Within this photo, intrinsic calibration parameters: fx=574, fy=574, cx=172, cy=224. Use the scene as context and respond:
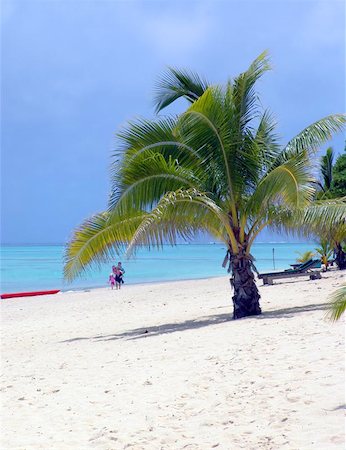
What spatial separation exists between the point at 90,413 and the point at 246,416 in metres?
1.55

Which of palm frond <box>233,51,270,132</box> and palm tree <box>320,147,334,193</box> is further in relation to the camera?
palm tree <box>320,147,334,193</box>

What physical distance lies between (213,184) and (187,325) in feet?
8.57

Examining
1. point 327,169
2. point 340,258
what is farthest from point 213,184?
point 327,169

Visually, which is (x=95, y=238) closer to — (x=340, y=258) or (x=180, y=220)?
(x=180, y=220)

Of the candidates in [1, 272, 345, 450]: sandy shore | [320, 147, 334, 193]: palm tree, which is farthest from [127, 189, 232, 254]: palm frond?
[320, 147, 334, 193]: palm tree

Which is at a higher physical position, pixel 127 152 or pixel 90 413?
pixel 127 152

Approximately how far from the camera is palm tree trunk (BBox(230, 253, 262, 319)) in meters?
10.4

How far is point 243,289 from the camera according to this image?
10.4m

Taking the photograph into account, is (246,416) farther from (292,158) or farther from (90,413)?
(292,158)

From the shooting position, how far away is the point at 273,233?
36.0 feet

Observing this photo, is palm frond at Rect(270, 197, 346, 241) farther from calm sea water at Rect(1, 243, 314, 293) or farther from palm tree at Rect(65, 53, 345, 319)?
calm sea water at Rect(1, 243, 314, 293)

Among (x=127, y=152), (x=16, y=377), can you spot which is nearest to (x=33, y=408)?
(x=16, y=377)

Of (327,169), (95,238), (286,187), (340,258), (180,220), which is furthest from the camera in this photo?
(327,169)

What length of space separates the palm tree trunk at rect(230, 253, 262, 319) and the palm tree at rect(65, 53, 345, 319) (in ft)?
0.06
